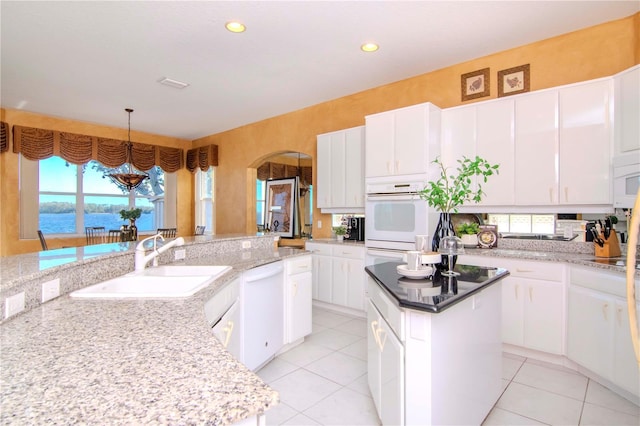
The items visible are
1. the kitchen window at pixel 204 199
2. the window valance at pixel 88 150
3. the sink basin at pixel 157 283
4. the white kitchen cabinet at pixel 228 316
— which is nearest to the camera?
the sink basin at pixel 157 283

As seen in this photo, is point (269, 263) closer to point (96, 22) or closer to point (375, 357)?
point (375, 357)

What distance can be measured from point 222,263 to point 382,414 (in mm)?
1489

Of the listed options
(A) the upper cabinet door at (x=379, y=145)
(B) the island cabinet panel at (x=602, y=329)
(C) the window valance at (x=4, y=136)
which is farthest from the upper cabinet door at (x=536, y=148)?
(C) the window valance at (x=4, y=136)

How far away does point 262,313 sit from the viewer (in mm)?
2633

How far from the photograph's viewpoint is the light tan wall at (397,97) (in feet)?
9.48

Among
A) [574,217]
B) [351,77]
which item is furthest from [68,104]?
[574,217]

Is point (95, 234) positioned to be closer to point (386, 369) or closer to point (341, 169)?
point (341, 169)

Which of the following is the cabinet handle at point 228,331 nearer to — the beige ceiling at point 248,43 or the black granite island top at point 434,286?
the black granite island top at point 434,286

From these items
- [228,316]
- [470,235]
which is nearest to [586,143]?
[470,235]

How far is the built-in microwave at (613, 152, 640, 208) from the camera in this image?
243cm

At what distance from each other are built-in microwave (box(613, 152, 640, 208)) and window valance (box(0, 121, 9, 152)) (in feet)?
24.4

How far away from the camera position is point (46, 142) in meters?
5.35

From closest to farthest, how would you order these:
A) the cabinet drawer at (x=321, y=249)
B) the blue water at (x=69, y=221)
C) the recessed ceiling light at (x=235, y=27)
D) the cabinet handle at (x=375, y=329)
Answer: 1. the cabinet handle at (x=375, y=329)
2. the recessed ceiling light at (x=235, y=27)
3. the cabinet drawer at (x=321, y=249)
4. the blue water at (x=69, y=221)

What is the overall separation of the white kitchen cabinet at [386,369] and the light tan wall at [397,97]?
2.79 meters
